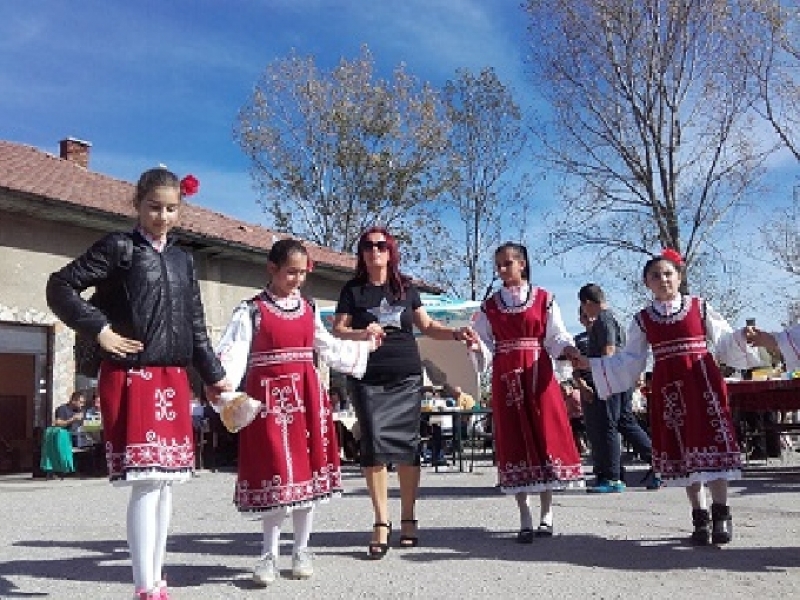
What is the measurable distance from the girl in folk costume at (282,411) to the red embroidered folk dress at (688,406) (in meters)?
1.95

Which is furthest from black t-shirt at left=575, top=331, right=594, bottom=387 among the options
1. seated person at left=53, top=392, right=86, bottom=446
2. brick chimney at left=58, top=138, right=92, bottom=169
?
brick chimney at left=58, top=138, right=92, bottom=169

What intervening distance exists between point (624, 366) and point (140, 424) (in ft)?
10.0

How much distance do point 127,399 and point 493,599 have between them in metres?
1.74

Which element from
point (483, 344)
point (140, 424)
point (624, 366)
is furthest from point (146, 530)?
point (624, 366)

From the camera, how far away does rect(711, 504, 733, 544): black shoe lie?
495 centimetres

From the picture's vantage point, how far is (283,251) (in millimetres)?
4742

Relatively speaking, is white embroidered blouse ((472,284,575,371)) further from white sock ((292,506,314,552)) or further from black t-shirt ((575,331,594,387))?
black t-shirt ((575,331,594,387))

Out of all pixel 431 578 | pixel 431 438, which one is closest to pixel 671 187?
pixel 431 438

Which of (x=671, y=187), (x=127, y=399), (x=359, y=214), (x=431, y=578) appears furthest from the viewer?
(x=359, y=214)

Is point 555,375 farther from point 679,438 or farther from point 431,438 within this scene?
point 431,438

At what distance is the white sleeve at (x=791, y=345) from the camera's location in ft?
14.9

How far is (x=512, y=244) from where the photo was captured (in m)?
5.73

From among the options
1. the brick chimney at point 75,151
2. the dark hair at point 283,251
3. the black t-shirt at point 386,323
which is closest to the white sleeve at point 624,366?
the black t-shirt at point 386,323

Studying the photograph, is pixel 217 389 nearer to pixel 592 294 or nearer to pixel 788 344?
pixel 788 344
